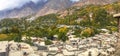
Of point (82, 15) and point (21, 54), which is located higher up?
point (82, 15)

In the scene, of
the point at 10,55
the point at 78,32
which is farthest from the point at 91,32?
the point at 10,55

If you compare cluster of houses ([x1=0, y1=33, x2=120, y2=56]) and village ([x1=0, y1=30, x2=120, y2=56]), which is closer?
village ([x1=0, y1=30, x2=120, y2=56])

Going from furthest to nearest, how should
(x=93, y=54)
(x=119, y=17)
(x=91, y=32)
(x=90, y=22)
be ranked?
(x=90, y=22)
(x=91, y=32)
(x=93, y=54)
(x=119, y=17)

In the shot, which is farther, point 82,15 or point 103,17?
point 82,15

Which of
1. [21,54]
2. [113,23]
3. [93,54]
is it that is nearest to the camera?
[93,54]

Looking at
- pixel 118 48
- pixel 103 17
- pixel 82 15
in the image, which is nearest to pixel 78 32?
pixel 103 17

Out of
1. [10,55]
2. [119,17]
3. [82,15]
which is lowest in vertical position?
[10,55]

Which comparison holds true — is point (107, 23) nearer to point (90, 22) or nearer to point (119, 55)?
point (90, 22)

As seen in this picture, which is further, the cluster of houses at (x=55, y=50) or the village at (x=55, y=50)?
the cluster of houses at (x=55, y=50)

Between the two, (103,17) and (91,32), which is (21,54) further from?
(103,17)
